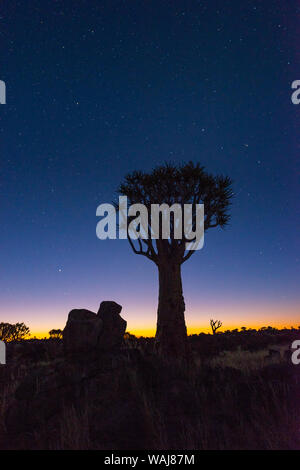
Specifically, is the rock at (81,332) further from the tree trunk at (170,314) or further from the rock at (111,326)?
the tree trunk at (170,314)

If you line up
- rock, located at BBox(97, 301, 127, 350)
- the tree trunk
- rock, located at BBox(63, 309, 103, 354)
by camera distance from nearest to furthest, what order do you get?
rock, located at BBox(63, 309, 103, 354), rock, located at BBox(97, 301, 127, 350), the tree trunk

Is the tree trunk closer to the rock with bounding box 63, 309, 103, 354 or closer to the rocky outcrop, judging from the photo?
the rocky outcrop

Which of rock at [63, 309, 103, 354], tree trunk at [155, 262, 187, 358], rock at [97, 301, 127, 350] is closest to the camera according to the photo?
rock at [63, 309, 103, 354]

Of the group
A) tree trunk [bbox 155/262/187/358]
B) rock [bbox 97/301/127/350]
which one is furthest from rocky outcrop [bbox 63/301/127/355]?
tree trunk [bbox 155/262/187/358]

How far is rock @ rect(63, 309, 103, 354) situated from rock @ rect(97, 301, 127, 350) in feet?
0.78

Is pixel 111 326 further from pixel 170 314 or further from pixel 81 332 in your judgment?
pixel 170 314

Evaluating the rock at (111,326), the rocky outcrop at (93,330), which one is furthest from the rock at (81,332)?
the rock at (111,326)

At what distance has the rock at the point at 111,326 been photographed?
9.02 metres

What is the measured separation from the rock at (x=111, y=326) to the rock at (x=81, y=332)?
236 millimetres

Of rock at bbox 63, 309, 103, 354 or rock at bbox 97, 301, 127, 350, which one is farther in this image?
rock at bbox 97, 301, 127, 350

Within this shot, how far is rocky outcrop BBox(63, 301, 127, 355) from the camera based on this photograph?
27.9 feet

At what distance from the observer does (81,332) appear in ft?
28.3
